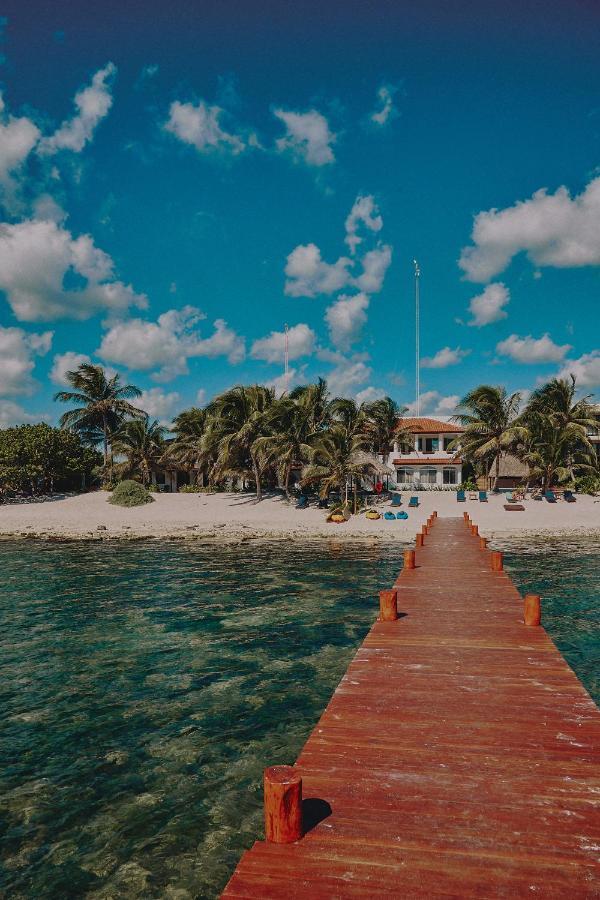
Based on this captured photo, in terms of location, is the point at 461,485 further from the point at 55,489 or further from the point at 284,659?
the point at 284,659

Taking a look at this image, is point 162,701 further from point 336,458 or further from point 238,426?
point 238,426

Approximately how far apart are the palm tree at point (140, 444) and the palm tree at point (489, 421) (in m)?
30.7

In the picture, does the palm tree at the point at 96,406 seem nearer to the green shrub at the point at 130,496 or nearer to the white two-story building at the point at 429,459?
the green shrub at the point at 130,496

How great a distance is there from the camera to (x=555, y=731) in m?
6.47

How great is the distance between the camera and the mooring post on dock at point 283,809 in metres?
4.38

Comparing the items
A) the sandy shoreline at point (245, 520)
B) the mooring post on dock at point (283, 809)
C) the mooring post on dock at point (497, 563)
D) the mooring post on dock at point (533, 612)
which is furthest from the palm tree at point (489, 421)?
the mooring post on dock at point (283, 809)

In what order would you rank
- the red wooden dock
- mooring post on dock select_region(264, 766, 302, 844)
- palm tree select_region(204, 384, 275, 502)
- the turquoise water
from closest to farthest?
the red wooden dock, mooring post on dock select_region(264, 766, 302, 844), the turquoise water, palm tree select_region(204, 384, 275, 502)

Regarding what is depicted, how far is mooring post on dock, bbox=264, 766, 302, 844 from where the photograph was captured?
438 cm

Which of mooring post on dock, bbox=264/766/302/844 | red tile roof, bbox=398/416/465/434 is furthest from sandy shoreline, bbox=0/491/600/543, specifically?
mooring post on dock, bbox=264/766/302/844

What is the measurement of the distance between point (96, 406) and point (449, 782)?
59.2 metres

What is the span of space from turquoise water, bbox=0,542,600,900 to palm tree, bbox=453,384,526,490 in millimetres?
27874

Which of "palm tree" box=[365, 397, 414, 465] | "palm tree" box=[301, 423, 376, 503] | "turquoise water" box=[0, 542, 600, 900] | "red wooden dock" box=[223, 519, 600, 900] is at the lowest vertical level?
"turquoise water" box=[0, 542, 600, 900]

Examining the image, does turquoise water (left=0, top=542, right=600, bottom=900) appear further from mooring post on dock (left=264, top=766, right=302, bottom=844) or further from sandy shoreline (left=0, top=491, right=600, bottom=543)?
sandy shoreline (left=0, top=491, right=600, bottom=543)

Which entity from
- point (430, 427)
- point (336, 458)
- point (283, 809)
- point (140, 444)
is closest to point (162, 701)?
point (283, 809)
